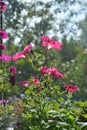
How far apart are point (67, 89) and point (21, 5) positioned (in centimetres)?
537

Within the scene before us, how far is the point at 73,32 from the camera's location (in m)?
7.91

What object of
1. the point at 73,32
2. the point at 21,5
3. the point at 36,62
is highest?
the point at 21,5

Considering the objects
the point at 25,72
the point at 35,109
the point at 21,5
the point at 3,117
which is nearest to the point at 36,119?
the point at 35,109

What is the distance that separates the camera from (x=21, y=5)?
7289 mm

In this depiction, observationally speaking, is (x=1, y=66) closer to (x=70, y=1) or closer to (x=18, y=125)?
(x=18, y=125)

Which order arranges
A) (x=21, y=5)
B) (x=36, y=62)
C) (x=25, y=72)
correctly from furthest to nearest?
1. (x=25, y=72)
2. (x=21, y=5)
3. (x=36, y=62)

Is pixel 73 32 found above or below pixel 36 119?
above

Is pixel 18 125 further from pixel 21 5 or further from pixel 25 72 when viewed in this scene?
pixel 25 72

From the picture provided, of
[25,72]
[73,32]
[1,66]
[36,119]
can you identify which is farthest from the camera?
[25,72]

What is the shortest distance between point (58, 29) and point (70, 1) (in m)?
0.74

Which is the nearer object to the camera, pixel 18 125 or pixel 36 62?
pixel 18 125

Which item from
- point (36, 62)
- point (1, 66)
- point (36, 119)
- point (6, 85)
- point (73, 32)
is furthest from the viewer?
point (73, 32)

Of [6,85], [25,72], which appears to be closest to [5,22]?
[25,72]

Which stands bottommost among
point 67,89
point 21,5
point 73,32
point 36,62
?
point 67,89
